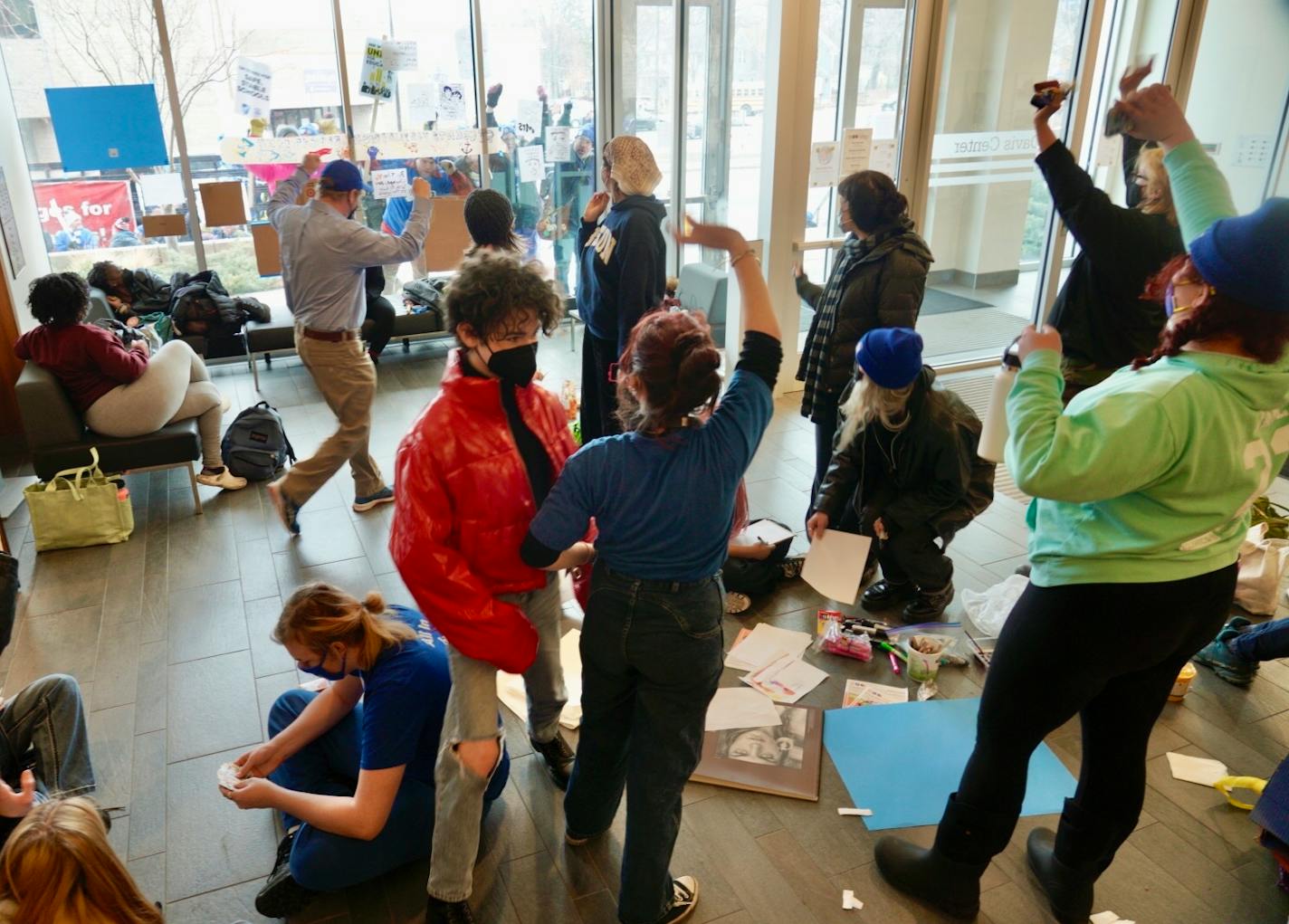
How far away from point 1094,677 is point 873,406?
156 cm

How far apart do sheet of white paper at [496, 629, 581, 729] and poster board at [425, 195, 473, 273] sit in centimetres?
465

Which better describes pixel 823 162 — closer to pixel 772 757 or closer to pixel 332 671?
pixel 772 757

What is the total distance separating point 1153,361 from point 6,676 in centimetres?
369

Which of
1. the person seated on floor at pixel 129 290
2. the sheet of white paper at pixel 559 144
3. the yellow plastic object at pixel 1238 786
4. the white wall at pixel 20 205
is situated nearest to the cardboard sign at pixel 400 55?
the sheet of white paper at pixel 559 144

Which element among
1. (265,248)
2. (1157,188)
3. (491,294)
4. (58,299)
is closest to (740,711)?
(491,294)

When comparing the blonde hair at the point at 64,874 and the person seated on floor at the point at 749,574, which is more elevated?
the blonde hair at the point at 64,874

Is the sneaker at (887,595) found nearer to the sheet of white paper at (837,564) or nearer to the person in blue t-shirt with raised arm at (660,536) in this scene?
the sheet of white paper at (837,564)

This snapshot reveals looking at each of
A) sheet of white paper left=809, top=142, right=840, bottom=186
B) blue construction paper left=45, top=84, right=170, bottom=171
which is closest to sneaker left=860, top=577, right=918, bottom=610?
sheet of white paper left=809, top=142, right=840, bottom=186

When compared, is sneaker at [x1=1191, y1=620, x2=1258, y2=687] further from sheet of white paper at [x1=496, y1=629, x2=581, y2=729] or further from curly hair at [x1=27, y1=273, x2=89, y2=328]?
curly hair at [x1=27, y1=273, x2=89, y2=328]

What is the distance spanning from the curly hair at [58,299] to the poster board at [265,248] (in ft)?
8.34

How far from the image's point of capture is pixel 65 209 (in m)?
6.29

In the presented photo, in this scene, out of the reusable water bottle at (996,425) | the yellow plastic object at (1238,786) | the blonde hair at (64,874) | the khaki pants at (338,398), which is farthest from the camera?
the khaki pants at (338,398)

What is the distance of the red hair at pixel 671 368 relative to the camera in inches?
69.0

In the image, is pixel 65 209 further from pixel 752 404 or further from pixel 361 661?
pixel 752 404
